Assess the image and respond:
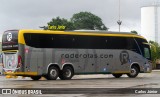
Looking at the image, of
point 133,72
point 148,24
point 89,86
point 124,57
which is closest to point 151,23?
point 148,24

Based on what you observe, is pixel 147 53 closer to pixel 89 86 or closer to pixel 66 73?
pixel 66 73

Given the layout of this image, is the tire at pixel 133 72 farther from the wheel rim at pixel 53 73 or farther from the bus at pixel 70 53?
the wheel rim at pixel 53 73

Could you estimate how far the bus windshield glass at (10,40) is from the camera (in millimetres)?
29586

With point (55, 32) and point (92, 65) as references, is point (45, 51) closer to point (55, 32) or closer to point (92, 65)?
point (55, 32)

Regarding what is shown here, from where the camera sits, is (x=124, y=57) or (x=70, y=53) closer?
(x=70, y=53)

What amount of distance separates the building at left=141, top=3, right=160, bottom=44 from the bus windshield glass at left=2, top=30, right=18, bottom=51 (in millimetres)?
84382

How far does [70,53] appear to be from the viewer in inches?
1262

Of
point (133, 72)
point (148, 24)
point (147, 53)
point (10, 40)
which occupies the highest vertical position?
point (148, 24)

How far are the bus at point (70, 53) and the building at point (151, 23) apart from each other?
76.3 m

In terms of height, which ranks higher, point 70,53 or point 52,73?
point 70,53

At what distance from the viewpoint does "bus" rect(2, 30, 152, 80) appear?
97.7ft

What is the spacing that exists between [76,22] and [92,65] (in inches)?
3649

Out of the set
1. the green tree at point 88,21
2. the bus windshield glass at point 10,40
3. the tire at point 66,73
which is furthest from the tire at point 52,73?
the green tree at point 88,21

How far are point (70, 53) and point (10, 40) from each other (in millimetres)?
4387
